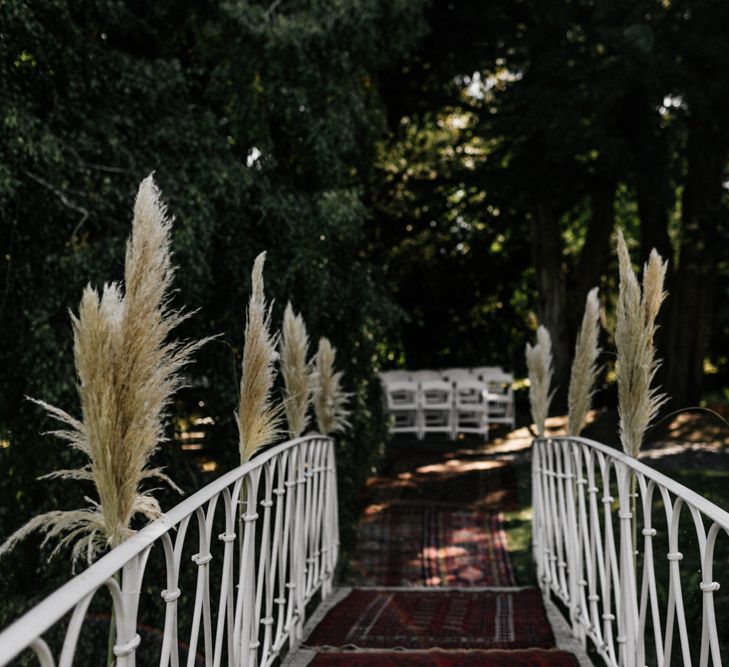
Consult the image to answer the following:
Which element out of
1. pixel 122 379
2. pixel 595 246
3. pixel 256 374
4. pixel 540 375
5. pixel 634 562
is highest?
pixel 595 246

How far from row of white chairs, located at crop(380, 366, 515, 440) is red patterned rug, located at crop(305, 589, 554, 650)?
24.0 feet

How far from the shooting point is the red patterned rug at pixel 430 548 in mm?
7949

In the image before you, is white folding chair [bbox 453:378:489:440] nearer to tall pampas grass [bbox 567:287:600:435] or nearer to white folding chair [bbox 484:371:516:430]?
white folding chair [bbox 484:371:516:430]

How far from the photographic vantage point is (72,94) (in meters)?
6.62

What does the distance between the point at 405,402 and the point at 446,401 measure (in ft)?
2.31

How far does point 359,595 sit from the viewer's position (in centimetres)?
566

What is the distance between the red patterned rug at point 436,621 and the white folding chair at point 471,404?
295 inches

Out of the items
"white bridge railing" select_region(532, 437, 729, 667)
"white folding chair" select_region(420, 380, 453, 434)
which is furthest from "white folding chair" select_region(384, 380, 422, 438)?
"white bridge railing" select_region(532, 437, 729, 667)

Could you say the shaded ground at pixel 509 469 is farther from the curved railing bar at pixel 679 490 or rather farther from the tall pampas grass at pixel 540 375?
the curved railing bar at pixel 679 490

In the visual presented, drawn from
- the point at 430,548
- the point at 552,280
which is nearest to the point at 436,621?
the point at 430,548

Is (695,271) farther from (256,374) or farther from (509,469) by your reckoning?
(256,374)

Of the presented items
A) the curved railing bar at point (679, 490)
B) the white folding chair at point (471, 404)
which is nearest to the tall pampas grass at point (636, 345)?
the curved railing bar at point (679, 490)

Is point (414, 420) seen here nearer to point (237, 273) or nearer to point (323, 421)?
point (237, 273)

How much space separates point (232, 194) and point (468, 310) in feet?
38.5
